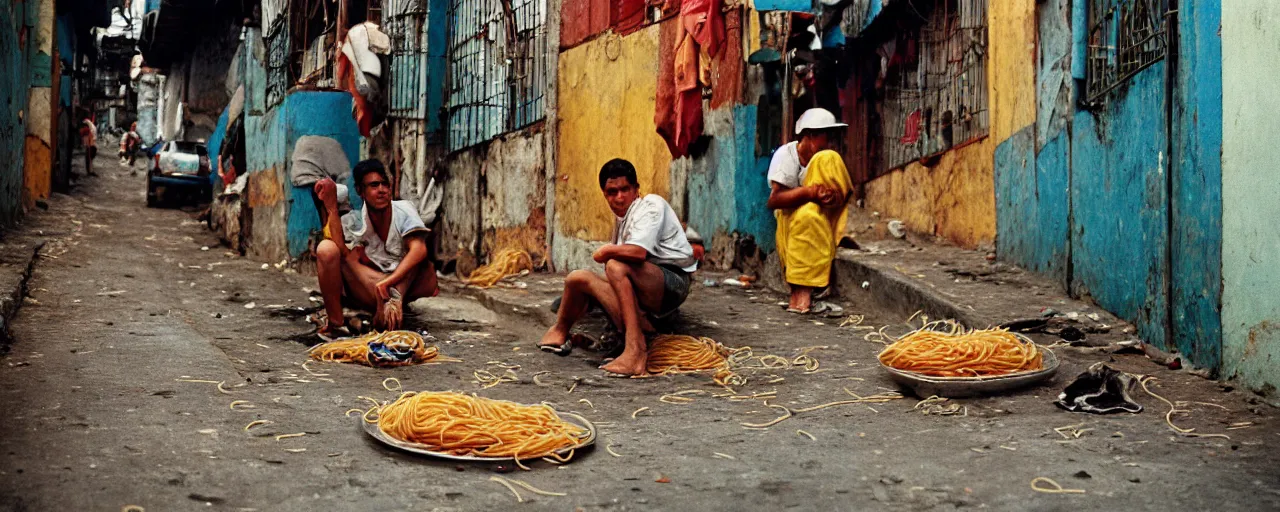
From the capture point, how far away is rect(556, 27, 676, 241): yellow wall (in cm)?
938

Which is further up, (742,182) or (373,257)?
(742,182)

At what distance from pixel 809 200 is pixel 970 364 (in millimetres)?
2652

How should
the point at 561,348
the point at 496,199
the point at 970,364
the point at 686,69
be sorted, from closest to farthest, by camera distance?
the point at 970,364
the point at 561,348
the point at 686,69
the point at 496,199

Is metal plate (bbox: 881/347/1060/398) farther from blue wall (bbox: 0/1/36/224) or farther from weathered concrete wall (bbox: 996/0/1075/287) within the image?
blue wall (bbox: 0/1/36/224)

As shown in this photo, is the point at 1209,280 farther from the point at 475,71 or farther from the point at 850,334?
the point at 475,71

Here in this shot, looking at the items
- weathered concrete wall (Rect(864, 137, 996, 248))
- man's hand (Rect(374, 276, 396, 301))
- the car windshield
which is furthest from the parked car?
man's hand (Rect(374, 276, 396, 301))

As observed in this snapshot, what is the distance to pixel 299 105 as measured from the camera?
14469mm

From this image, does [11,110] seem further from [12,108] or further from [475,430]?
[475,430]

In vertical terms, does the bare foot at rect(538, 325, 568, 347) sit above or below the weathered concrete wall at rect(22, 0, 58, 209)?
below

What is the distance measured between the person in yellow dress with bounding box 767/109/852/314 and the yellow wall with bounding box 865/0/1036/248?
1116 millimetres

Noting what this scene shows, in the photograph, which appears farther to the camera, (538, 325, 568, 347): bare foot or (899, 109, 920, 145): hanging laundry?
(899, 109, 920, 145): hanging laundry

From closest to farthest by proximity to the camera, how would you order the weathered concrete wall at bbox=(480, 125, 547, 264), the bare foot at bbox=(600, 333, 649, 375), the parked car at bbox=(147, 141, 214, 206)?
1. the bare foot at bbox=(600, 333, 649, 375)
2. the weathered concrete wall at bbox=(480, 125, 547, 264)
3. the parked car at bbox=(147, 141, 214, 206)

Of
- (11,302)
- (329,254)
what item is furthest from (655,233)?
(11,302)

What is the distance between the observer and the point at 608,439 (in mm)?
4016
